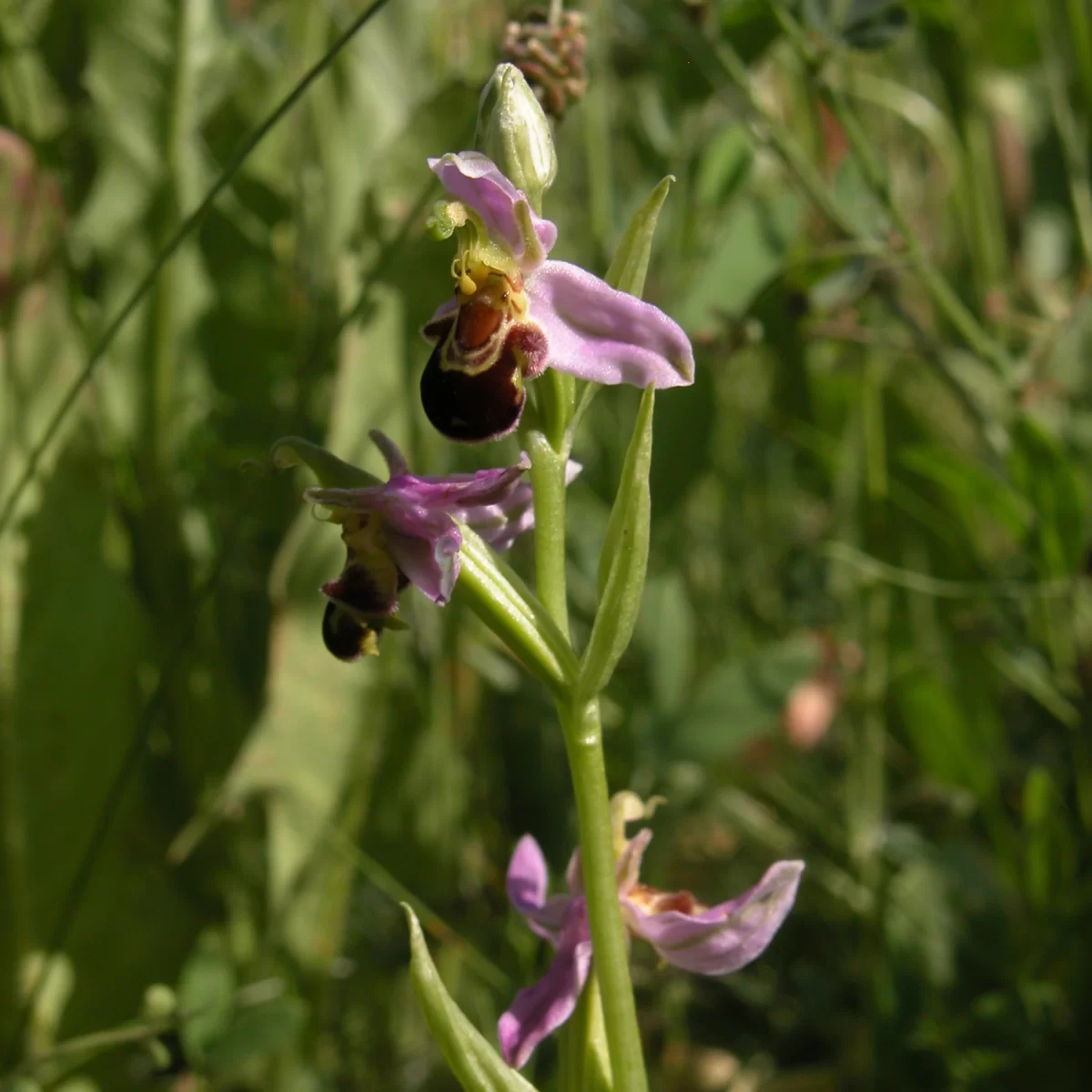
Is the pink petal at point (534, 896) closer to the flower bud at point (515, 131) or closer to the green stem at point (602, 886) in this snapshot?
the green stem at point (602, 886)

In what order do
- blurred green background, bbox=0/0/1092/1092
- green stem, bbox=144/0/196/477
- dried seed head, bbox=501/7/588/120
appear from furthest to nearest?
green stem, bbox=144/0/196/477 < blurred green background, bbox=0/0/1092/1092 < dried seed head, bbox=501/7/588/120

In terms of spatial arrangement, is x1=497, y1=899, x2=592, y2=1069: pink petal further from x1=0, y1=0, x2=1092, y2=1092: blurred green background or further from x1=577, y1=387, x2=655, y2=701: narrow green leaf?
x1=0, y1=0, x2=1092, y2=1092: blurred green background

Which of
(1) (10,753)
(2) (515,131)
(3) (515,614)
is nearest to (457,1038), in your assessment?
(3) (515,614)

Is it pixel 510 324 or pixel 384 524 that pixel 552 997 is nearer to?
pixel 384 524

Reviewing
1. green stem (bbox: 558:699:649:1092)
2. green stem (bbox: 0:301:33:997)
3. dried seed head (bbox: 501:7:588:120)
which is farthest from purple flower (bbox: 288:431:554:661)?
green stem (bbox: 0:301:33:997)

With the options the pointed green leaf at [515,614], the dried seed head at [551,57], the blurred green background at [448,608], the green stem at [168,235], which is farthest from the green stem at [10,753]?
the pointed green leaf at [515,614]

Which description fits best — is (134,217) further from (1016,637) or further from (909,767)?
(909,767)

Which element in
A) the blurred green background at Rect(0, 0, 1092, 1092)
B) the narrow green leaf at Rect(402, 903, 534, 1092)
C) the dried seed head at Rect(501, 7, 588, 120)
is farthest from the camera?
the blurred green background at Rect(0, 0, 1092, 1092)
